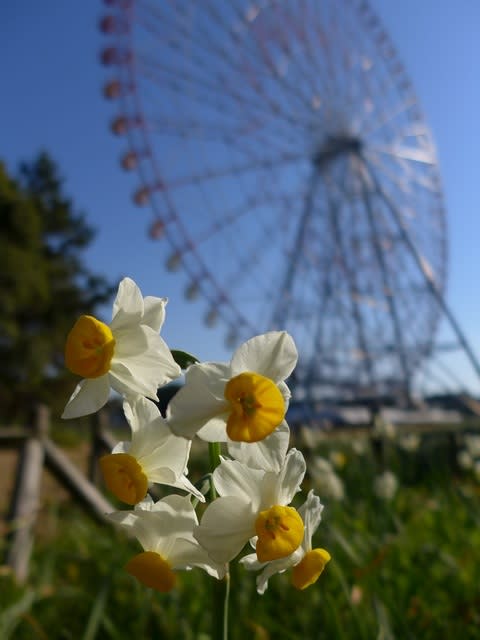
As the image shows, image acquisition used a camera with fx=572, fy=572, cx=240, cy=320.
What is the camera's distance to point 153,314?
1.65 feet

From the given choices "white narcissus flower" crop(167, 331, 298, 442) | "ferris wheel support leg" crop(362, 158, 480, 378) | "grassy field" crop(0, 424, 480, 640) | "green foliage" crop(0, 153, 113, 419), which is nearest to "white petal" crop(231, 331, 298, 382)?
"white narcissus flower" crop(167, 331, 298, 442)

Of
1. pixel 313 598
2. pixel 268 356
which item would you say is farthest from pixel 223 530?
pixel 313 598

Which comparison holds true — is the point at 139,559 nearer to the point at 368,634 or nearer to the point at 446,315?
the point at 368,634

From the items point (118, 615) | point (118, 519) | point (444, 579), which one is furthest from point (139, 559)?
point (444, 579)

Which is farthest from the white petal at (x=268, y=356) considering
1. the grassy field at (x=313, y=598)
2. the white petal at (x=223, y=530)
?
the grassy field at (x=313, y=598)

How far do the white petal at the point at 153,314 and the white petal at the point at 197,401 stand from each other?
10 cm

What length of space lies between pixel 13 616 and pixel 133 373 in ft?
2.57

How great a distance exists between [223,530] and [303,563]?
8 centimetres

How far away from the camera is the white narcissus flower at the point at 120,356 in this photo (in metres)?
0.45

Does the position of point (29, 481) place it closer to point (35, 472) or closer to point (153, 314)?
point (35, 472)

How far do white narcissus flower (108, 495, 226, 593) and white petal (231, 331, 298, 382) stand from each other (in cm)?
12

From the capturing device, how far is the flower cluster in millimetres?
408

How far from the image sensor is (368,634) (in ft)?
3.16

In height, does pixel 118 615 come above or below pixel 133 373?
below
